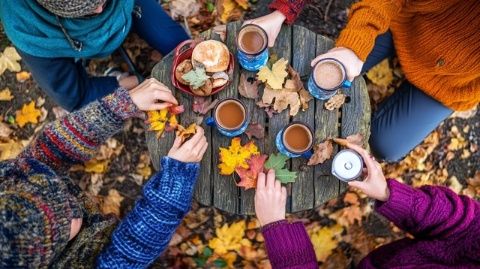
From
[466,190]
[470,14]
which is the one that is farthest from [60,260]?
[466,190]

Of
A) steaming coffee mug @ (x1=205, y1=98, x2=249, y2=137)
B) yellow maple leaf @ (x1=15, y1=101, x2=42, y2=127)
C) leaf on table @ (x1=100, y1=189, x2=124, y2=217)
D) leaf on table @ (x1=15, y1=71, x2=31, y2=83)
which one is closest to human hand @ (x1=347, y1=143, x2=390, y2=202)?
steaming coffee mug @ (x1=205, y1=98, x2=249, y2=137)

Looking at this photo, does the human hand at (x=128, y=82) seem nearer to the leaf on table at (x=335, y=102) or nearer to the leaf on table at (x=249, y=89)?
the leaf on table at (x=249, y=89)

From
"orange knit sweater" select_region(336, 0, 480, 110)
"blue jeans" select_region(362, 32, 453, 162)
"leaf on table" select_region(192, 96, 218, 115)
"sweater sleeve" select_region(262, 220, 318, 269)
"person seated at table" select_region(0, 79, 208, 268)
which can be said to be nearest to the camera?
"person seated at table" select_region(0, 79, 208, 268)

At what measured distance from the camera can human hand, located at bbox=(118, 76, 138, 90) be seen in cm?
292

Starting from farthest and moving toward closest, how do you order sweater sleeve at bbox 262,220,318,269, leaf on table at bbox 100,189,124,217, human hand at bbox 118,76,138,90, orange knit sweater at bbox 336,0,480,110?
leaf on table at bbox 100,189,124,217 → human hand at bbox 118,76,138,90 → orange knit sweater at bbox 336,0,480,110 → sweater sleeve at bbox 262,220,318,269

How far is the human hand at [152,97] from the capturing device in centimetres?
223

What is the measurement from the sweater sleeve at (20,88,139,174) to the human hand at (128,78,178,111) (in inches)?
1.4

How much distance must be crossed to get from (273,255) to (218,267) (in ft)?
3.45

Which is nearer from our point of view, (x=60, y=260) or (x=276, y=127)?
(x=60, y=260)

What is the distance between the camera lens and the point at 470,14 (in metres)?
2.08

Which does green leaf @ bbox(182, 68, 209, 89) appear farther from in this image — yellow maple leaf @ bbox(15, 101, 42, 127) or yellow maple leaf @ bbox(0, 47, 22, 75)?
yellow maple leaf @ bbox(0, 47, 22, 75)

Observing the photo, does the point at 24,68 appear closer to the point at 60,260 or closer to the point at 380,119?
the point at 60,260

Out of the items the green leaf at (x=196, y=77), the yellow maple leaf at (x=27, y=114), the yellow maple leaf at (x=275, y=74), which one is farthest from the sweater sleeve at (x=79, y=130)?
the yellow maple leaf at (x=27, y=114)

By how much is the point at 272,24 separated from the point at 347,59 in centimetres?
40
